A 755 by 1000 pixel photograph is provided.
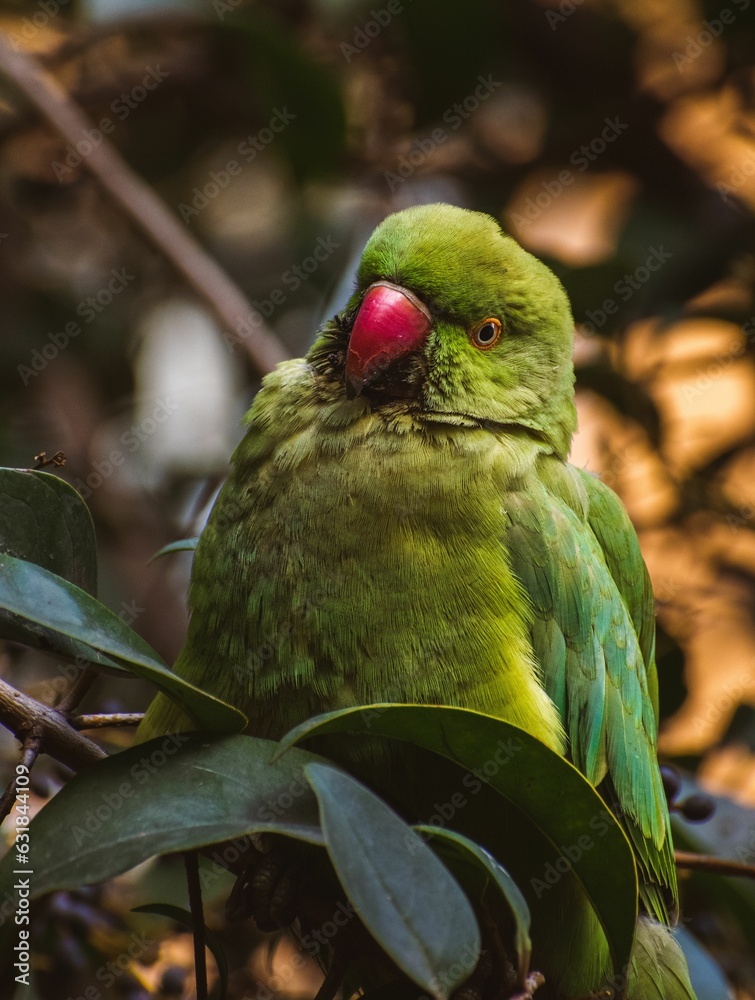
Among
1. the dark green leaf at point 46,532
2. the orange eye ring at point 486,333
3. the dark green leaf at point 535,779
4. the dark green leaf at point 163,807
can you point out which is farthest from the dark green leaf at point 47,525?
the orange eye ring at point 486,333

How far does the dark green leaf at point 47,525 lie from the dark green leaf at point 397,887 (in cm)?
49

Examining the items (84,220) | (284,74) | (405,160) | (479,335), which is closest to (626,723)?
(479,335)

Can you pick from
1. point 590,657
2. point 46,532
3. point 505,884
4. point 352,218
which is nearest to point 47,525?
point 46,532

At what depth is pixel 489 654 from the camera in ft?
4.42

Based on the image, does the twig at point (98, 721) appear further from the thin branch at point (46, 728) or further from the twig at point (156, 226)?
the twig at point (156, 226)

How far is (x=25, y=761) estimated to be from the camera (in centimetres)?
99

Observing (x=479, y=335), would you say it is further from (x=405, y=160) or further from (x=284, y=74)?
(x=405, y=160)

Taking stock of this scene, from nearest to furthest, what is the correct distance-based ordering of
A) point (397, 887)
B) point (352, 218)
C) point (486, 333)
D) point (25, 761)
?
point (397, 887) → point (25, 761) → point (486, 333) → point (352, 218)

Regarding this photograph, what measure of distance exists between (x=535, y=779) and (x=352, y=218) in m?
2.11

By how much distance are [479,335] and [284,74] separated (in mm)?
1100

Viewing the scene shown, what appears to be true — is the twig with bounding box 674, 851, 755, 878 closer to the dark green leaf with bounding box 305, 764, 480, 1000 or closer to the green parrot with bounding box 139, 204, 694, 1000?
the green parrot with bounding box 139, 204, 694, 1000

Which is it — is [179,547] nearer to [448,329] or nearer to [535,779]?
[448,329]

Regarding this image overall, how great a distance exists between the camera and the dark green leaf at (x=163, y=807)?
2.88ft

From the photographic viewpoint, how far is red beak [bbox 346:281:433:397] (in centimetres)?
151
